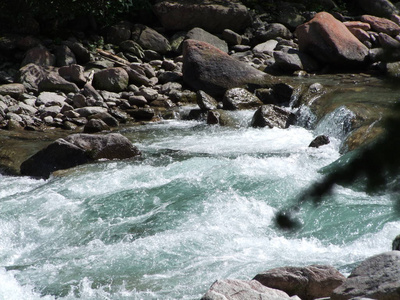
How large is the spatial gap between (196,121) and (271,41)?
18.7 feet

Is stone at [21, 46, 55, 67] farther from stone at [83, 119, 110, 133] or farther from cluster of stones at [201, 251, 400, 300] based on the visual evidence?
cluster of stones at [201, 251, 400, 300]

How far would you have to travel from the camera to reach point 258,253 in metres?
4.91

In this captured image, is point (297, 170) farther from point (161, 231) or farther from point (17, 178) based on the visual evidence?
point (17, 178)

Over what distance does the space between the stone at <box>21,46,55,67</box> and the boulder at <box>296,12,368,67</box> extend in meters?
6.03

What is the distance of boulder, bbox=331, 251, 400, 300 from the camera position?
3303mm

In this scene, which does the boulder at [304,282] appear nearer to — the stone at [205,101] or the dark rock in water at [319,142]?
the dark rock in water at [319,142]

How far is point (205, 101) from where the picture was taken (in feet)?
38.4

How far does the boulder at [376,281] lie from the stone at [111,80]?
32.0 ft

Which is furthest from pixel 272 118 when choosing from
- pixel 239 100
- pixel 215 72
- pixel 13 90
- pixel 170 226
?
pixel 13 90

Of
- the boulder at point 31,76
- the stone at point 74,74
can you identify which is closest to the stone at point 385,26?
the stone at point 74,74

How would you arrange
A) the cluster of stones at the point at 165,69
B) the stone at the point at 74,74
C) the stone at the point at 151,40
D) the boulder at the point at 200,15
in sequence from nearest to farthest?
1. the cluster of stones at the point at 165,69
2. the stone at the point at 74,74
3. the stone at the point at 151,40
4. the boulder at the point at 200,15

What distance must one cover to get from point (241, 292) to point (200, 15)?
1358 cm

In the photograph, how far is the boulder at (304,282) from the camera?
390 centimetres

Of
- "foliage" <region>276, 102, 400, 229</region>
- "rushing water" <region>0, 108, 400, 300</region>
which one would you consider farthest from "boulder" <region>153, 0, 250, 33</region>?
"foliage" <region>276, 102, 400, 229</region>
